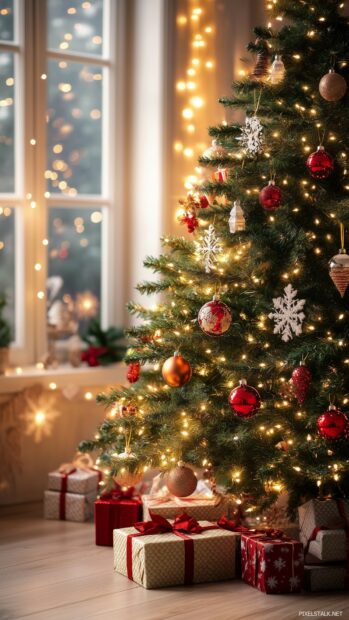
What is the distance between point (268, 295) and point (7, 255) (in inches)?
56.7

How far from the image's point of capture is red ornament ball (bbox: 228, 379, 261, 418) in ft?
8.95

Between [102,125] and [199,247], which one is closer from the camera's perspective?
[199,247]

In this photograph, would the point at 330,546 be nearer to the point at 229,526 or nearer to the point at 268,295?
the point at 229,526

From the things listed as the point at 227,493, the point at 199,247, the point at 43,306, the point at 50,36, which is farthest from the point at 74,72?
the point at 227,493

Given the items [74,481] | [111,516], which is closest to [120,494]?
[111,516]

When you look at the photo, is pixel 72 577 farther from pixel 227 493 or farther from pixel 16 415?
pixel 16 415

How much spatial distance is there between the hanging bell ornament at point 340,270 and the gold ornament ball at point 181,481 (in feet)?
2.75

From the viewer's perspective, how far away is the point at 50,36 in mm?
3945

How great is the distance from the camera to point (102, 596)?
2.63 meters

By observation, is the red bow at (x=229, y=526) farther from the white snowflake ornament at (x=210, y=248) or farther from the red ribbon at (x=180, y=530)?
the white snowflake ornament at (x=210, y=248)

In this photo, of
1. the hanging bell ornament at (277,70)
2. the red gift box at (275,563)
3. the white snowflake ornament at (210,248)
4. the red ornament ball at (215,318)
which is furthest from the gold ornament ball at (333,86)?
the red gift box at (275,563)

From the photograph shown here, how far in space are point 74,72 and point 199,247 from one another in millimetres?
1444

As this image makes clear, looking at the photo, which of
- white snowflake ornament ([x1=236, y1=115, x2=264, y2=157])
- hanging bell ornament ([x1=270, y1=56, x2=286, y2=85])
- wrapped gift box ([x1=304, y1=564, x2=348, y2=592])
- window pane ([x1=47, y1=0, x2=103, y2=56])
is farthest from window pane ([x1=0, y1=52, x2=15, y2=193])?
wrapped gift box ([x1=304, y1=564, x2=348, y2=592])

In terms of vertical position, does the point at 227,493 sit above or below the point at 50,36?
below
